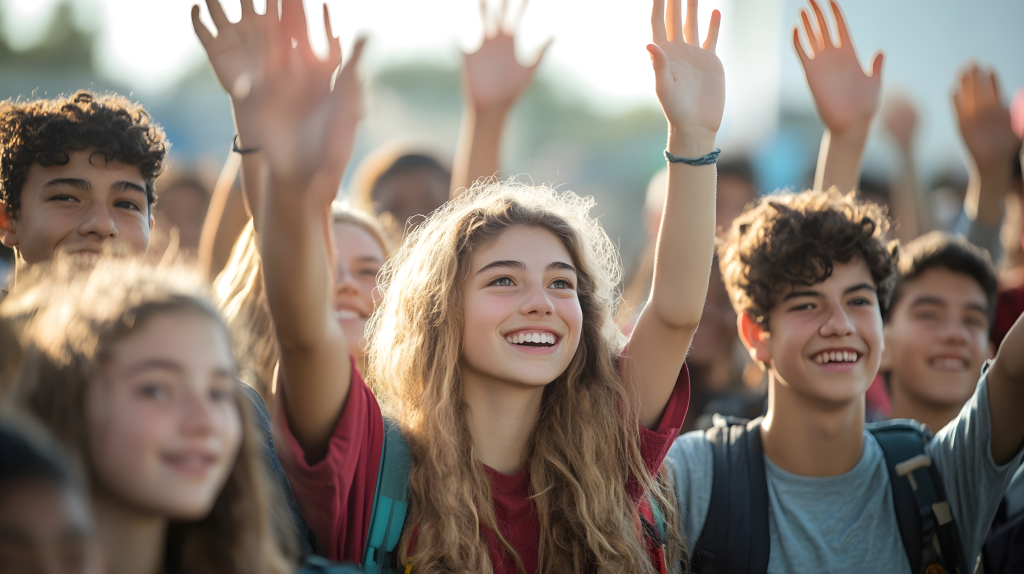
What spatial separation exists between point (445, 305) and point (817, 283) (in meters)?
1.36

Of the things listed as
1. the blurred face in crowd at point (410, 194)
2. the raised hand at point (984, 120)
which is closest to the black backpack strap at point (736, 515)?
the raised hand at point (984, 120)

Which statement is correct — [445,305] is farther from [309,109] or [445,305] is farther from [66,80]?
[66,80]

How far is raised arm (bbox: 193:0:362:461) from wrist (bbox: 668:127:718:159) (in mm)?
1102

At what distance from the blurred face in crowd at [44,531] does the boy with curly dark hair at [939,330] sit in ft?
11.5

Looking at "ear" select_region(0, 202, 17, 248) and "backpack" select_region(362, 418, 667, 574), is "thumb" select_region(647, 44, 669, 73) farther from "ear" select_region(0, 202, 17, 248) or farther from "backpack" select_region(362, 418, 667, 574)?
"ear" select_region(0, 202, 17, 248)

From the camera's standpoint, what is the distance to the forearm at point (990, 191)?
4.51 m

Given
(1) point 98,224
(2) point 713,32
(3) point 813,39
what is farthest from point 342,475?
(3) point 813,39

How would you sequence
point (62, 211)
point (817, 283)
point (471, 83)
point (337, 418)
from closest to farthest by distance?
point (337, 418) → point (62, 211) → point (817, 283) → point (471, 83)

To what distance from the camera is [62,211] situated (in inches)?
106

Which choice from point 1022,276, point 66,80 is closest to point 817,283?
point 1022,276

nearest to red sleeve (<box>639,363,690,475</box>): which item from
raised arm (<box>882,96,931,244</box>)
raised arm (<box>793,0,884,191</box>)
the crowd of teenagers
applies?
the crowd of teenagers

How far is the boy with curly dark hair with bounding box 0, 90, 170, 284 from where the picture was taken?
267 centimetres

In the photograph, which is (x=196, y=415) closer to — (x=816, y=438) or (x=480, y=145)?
(x=816, y=438)

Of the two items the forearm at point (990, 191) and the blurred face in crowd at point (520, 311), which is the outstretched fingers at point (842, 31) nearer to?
the forearm at point (990, 191)
